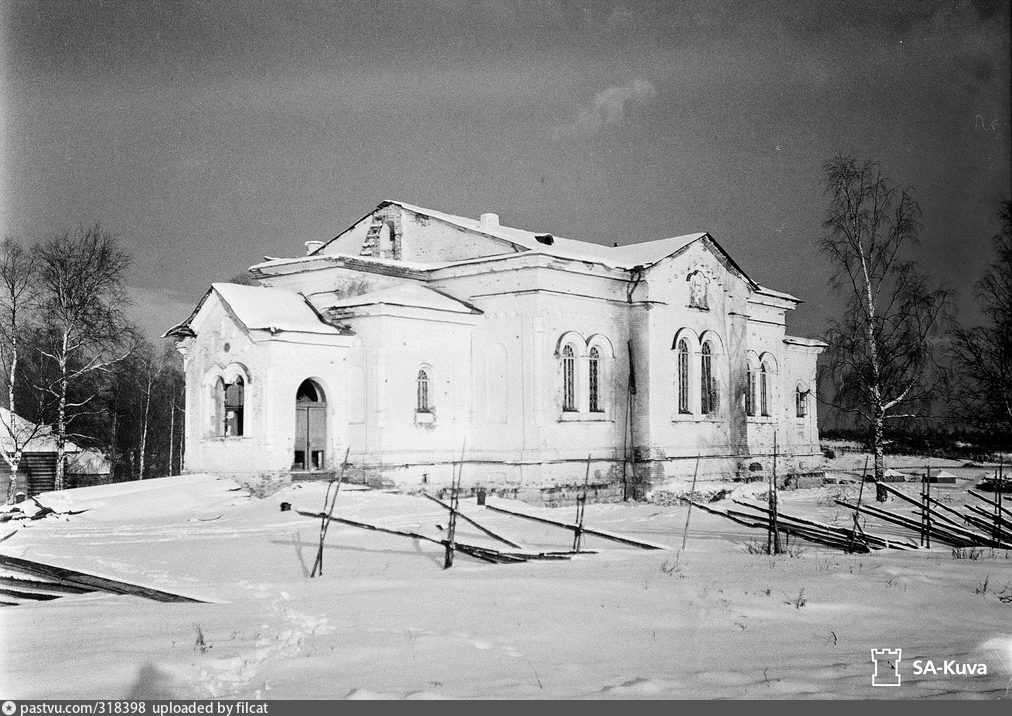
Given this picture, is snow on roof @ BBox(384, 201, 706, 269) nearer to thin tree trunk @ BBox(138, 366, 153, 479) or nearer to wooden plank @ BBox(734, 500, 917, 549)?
wooden plank @ BBox(734, 500, 917, 549)

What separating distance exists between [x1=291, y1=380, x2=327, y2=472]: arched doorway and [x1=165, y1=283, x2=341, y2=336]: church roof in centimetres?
145

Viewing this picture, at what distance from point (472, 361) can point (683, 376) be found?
6138 mm

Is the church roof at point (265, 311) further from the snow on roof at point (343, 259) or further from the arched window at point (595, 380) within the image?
the arched window at point (595, 380)

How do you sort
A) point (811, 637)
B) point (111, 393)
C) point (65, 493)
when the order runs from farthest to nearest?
point (111, 393), point (65, 493), point (811, 637)

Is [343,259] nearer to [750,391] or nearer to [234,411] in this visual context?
[234,411]

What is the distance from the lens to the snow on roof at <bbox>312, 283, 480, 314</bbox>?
84.1 ft

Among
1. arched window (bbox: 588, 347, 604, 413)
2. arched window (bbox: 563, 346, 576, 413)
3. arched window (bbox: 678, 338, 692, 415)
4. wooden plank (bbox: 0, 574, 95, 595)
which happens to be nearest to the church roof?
arched window (bbox: 563, 346, 576, 413)

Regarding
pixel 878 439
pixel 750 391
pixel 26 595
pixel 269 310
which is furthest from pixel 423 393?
pixel 26 595

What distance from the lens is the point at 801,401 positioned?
37.6m

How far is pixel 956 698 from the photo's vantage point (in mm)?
8031

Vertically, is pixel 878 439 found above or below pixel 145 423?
below

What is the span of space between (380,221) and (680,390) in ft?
31.7

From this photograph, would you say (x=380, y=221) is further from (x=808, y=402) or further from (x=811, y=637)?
(x=811, y=637)

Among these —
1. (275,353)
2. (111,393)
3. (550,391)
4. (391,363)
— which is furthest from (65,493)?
(111,393)
